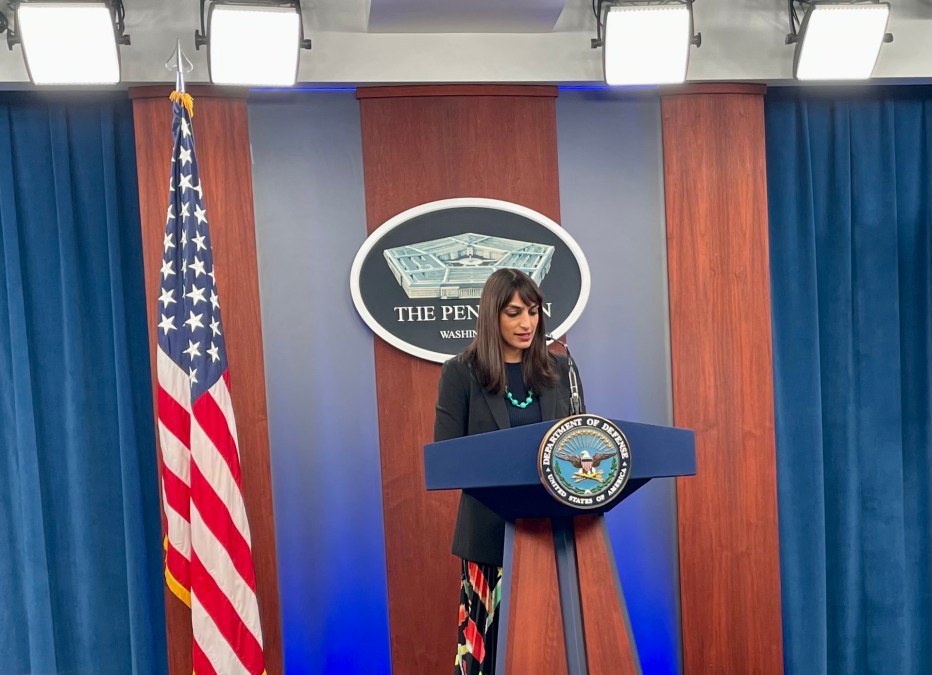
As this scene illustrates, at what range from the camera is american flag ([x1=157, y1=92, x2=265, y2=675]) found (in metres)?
3.40

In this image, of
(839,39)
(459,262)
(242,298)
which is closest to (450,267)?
(459,262)

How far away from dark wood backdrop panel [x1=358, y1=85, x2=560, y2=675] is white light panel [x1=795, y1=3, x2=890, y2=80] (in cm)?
111

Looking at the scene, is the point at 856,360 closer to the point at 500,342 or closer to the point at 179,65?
the point at 500,342

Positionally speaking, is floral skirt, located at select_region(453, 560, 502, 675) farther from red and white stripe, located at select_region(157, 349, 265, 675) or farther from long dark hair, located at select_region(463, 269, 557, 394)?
red and white stripe, located at select_region(157, 349, 265, 675)

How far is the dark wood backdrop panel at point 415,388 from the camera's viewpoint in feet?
12.6

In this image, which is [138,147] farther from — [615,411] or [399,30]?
[615,411]

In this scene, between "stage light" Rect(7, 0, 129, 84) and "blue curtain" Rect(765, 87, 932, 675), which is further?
"blue curtain" Rect(765, 87, 932, 675)

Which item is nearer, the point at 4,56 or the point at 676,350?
the point at 4,56

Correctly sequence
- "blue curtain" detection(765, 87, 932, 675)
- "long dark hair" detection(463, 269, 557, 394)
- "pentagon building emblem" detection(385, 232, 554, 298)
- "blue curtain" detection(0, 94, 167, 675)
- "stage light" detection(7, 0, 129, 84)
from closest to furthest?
1. "long dark hair" detection(463, 269, 557, 394)
2. "stage light" detection(7, 0, 129, 84)
3. "blue curtain" detection(0, 94, 167, 675)
4. "pentagon building emblem" detection(385, 232, 554, 298)
5. "blue curtain" detection(765, 87, 932, 675)

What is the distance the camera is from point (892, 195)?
420cm

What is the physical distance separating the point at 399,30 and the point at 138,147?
1010mm

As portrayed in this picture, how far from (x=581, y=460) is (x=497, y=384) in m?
0.55

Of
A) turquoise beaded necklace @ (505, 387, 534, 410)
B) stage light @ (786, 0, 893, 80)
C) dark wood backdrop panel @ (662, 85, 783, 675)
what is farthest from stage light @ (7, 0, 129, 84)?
stage light @ (786, 0, 893, 80)

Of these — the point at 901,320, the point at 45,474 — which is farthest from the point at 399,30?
the point at 901,320
